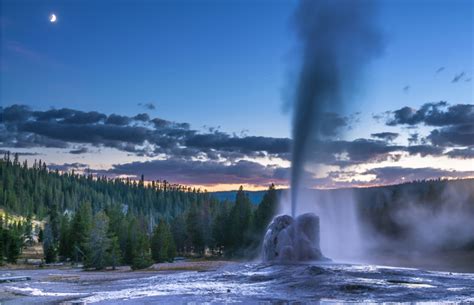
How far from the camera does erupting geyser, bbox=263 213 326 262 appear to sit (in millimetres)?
48562

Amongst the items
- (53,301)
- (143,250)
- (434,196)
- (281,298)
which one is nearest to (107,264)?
(143,250)

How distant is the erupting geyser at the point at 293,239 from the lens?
48.6 meters

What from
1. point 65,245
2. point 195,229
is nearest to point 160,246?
point 65,245

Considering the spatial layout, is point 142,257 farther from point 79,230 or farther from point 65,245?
point 65,245

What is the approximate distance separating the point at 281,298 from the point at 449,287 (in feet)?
36.9

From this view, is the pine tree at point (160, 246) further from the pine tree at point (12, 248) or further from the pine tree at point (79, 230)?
the pine tree at point (12, 248)

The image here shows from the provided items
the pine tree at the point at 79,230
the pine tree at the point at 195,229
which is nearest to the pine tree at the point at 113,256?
the pine tree at the point at 79,230

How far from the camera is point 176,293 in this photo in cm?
3181

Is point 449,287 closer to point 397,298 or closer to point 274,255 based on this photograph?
point 397,298

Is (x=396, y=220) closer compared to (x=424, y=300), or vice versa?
(x=424, y=300)

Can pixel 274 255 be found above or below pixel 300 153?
below

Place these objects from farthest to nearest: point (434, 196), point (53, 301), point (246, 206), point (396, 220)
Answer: point (434, 196)
point (396, 220)
point (246, 206)
point (53, 301)

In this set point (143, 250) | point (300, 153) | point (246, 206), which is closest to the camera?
point (300, 153)

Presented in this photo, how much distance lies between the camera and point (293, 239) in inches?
1935
